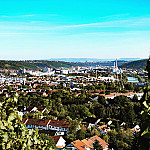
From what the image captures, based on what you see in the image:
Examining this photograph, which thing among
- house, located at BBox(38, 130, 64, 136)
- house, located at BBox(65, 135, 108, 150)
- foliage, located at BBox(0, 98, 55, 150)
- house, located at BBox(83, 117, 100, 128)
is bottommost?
Result: house, located at BBox(83, 117, 100, 128)

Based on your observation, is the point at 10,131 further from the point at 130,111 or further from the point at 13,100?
the point at 130,111

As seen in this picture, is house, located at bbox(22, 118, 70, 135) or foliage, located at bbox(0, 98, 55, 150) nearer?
foliage, located at bbox(0, 98, 55, 150)

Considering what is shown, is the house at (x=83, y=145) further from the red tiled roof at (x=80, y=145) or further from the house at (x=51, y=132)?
the house at (x=51, y=132)

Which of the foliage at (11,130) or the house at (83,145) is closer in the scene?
the foliage at (11,130)

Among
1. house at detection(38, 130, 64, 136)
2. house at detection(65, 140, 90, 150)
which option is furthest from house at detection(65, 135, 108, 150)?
house at detection(38, 130, 64, 136)

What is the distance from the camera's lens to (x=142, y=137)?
4.72 ft

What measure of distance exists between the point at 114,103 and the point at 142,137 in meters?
17.4

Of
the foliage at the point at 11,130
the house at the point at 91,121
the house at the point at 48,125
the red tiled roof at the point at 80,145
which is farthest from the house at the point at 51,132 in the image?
the foliage at the point at 11,130

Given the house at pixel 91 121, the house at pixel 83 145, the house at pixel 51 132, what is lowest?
the house at pixel 91 121

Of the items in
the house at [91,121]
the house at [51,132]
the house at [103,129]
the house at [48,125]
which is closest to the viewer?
the house at [51,132]

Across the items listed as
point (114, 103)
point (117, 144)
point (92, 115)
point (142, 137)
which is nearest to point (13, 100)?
point (142, 137)

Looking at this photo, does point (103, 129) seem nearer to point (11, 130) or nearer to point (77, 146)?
point (77, 146)

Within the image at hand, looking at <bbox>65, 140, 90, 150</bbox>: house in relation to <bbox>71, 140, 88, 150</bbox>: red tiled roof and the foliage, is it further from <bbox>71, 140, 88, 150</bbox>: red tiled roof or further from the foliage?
the foliage

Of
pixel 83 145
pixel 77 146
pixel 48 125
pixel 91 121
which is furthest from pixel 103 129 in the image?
pixel 77 146
